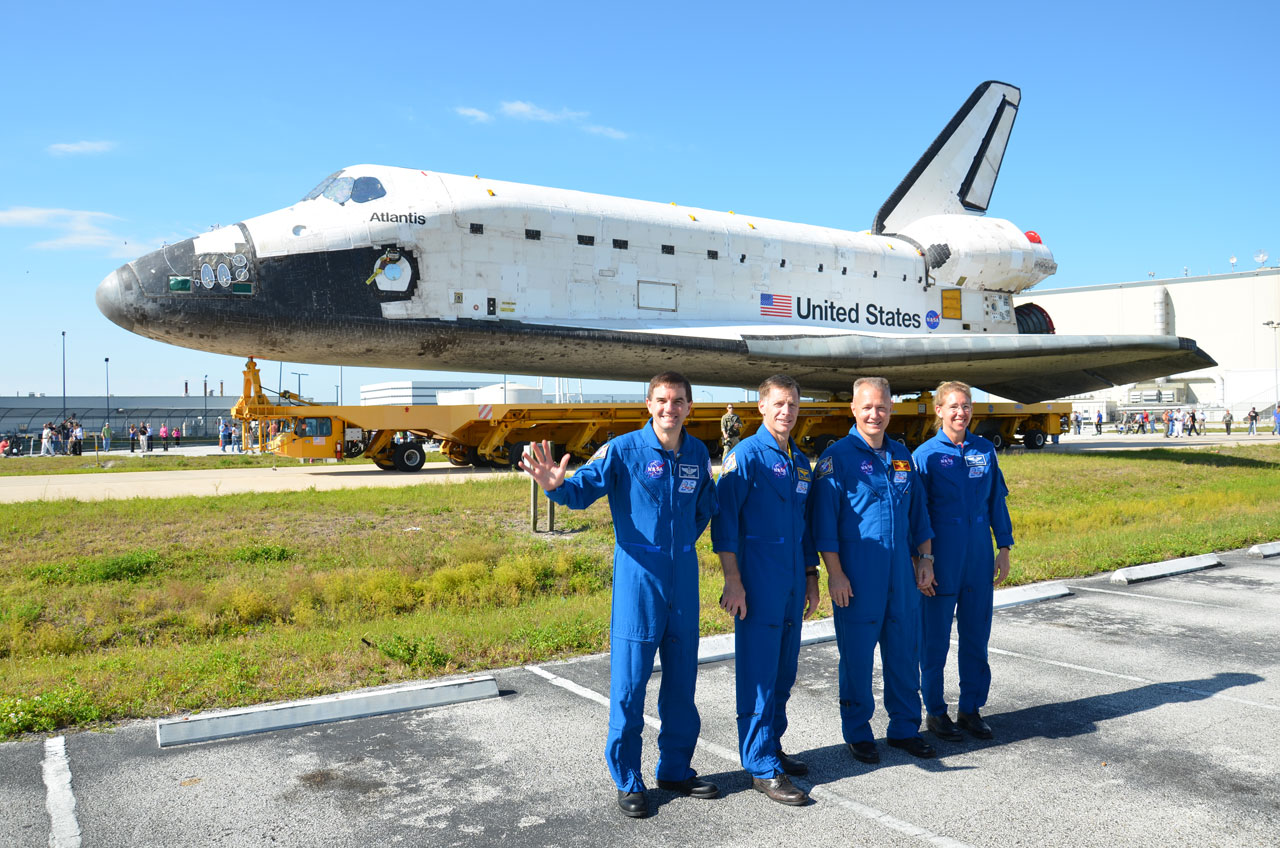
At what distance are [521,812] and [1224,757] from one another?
3.29 m

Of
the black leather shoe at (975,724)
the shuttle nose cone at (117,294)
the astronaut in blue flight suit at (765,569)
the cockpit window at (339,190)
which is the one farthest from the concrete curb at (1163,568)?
the shuttle nose cone at (117,294)

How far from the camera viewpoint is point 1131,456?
21688 millimetres

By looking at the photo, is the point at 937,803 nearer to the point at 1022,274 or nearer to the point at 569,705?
the point at 569,705

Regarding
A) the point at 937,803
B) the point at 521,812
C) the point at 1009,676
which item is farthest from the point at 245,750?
the point at 1009,676

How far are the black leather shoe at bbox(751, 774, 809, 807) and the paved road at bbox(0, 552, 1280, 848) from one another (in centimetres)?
4

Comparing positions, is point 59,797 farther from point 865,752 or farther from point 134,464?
point 134,464

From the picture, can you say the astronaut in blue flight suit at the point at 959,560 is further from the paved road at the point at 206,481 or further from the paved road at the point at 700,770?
the paved road at the point at 206,481

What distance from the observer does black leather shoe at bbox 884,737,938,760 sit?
4.20 metres

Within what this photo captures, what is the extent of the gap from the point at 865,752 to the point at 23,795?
3748 mm

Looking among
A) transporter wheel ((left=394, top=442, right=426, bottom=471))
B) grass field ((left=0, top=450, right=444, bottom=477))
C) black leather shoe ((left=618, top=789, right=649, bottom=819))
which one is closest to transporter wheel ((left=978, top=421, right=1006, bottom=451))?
transporter wheel ((left=394, top=442, right=426, bottom=471))

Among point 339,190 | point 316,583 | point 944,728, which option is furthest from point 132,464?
point 944,728

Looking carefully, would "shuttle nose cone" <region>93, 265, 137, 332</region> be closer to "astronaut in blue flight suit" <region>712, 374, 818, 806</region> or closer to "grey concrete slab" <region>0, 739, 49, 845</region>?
"grey concrete slab" <region>0, 739, 49, 845</region>

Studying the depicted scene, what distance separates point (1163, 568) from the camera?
907 centimetres

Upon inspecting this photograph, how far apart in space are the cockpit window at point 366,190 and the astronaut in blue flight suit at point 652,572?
36.6 ft
